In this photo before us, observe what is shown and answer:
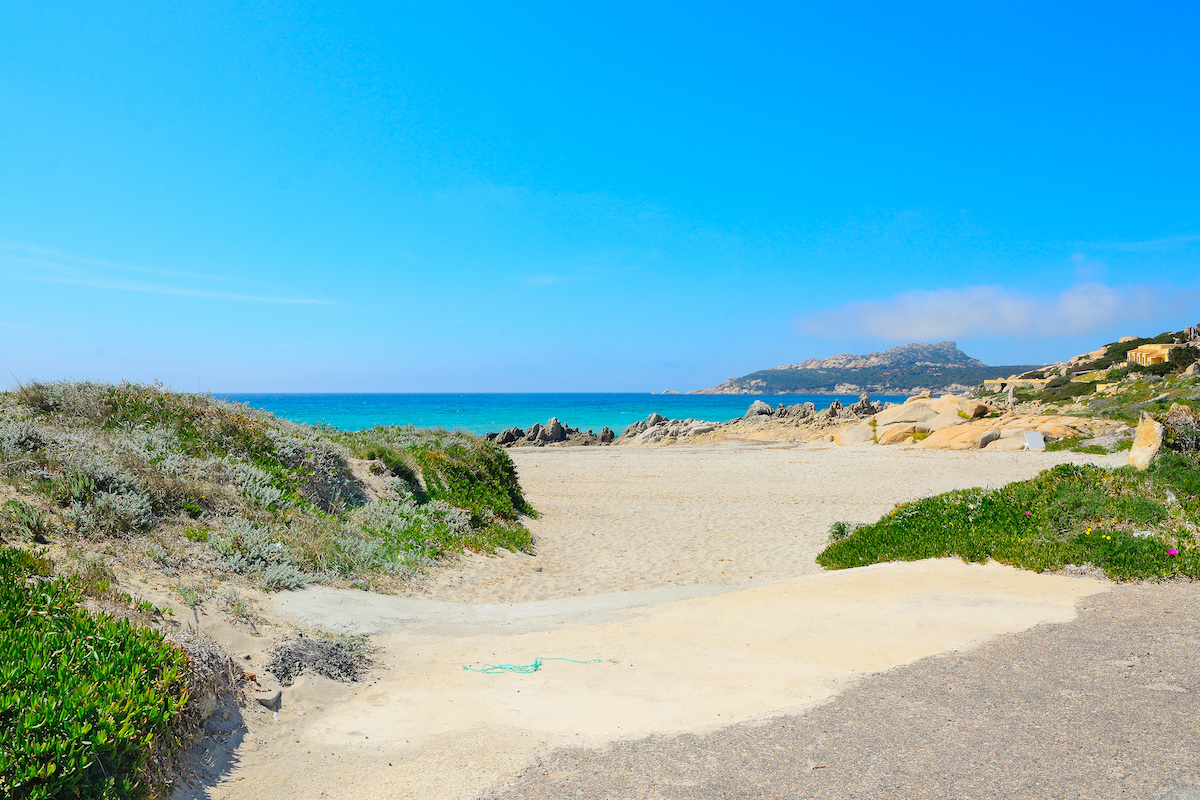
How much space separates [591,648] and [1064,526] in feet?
23.8

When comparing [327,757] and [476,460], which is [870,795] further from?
[476,460]

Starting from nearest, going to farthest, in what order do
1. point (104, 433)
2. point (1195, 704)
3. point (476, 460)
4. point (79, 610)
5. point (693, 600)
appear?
point (1195, 704)
point (79, 610)
point (693, 600)
point (104, 433)
point (476, 460)

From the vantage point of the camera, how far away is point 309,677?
516cm

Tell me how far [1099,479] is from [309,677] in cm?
1146

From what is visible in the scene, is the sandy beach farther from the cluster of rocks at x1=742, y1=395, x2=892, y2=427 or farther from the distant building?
the distant building

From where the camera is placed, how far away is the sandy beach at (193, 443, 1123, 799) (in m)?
4.12

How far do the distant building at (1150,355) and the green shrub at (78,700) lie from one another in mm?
57280

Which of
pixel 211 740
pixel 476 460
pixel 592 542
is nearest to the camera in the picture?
pixel 211 740

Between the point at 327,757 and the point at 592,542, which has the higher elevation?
the point at 327,757

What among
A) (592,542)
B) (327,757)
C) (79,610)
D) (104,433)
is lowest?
(592,542)

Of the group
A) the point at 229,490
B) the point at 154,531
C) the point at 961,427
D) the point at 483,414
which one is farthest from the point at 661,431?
the point at 483,414

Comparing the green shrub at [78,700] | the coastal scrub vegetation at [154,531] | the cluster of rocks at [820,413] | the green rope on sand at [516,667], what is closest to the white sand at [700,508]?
the coastal scrub vegetation at [154,531]

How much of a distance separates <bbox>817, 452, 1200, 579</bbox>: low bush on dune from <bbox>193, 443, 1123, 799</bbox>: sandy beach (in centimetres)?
54

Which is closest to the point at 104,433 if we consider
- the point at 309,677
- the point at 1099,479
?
the point at 309,677
